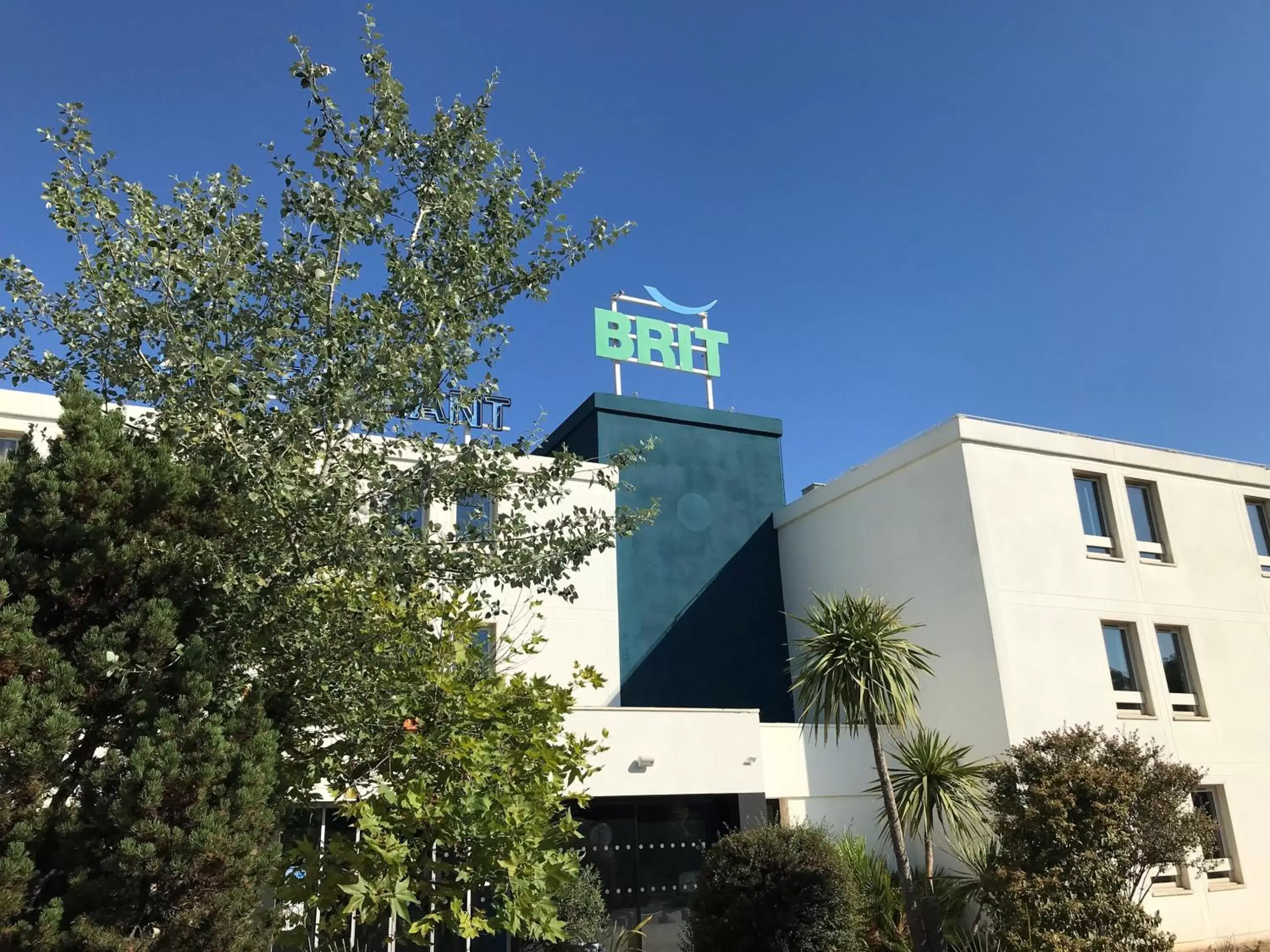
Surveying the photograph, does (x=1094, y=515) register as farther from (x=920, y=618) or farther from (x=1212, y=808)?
(x=1212, y=808)

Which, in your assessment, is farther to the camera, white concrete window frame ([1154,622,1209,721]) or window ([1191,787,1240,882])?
white concrete window frame ([1154,622,1209,721])

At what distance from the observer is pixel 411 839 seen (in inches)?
254

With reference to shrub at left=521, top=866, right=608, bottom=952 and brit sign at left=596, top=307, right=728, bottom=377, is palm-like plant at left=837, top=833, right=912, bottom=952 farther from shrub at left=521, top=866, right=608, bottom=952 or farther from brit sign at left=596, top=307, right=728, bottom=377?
brit sign at left=596, top=307, right=728, bottom=377

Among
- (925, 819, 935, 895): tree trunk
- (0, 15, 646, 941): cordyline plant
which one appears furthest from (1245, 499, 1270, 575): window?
(0, 15, 646, 941): cordyline plant

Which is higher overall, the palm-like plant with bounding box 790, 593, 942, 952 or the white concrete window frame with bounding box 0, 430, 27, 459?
the white concrete window frame with bounding box 0, 430, 27, 459

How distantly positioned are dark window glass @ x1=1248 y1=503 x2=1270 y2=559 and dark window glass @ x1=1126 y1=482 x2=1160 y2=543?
2.93 metres

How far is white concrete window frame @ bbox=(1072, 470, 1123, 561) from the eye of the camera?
16.9m

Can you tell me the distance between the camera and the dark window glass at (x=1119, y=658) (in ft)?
53.6

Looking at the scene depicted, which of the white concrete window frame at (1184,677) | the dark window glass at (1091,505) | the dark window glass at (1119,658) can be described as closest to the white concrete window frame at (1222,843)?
the white concrete window frame at (1184,677)

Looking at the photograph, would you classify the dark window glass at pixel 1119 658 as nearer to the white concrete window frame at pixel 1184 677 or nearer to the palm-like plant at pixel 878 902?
the white concrete window frame at pixel 1184 677

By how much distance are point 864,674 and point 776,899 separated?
3.61 meters

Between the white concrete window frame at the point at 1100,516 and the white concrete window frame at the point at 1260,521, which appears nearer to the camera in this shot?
the white concrete window frame at the point at 1100,516

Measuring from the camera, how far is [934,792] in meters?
13.6

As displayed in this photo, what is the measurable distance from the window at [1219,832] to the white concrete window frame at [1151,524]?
4258 mm
